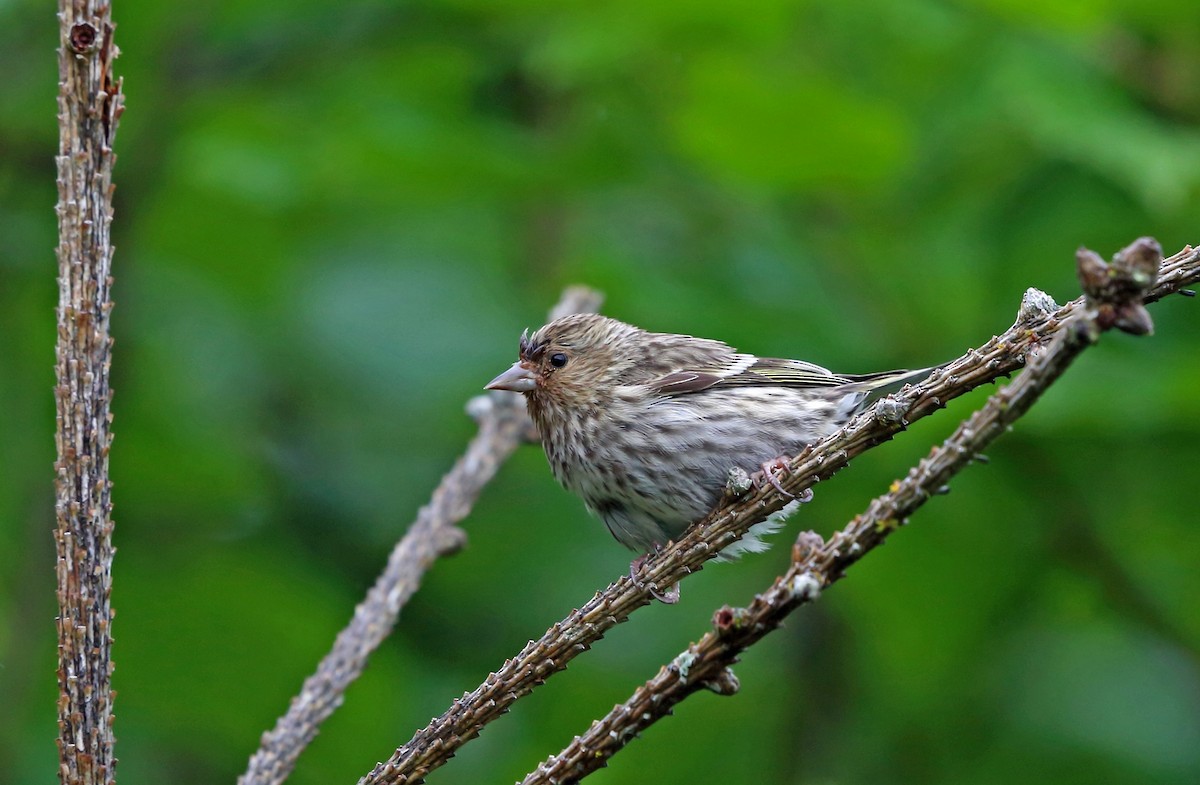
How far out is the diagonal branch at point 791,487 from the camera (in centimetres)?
262

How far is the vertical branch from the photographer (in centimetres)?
261

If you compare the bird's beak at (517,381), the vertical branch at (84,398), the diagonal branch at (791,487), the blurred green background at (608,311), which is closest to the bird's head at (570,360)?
the bird's beak at (517,381)

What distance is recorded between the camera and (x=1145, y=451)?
5.31m

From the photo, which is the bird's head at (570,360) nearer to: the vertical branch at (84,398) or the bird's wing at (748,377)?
the bird's wing at (748,377)

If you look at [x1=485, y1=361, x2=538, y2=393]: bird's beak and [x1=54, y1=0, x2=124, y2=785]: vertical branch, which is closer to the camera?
[x1=54, y1=0, x2=124, y2=785]: vertical branch

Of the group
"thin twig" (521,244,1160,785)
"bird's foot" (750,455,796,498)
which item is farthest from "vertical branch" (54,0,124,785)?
"bird's foot" (750,455,796,498)

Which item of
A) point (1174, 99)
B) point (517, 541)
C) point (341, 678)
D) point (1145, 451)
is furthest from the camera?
point (517, 541)

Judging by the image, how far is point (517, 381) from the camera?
4777mm

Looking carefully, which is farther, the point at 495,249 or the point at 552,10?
the point at 495,249

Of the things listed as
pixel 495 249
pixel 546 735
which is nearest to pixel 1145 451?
pixel 546 735

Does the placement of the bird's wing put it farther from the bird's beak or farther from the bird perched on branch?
the bird's beak

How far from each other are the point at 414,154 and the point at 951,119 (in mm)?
2374

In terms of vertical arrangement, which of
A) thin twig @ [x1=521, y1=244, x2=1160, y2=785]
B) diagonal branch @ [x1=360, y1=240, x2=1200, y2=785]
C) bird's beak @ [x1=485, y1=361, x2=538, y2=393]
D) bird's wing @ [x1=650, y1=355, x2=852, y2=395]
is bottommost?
thin twig @ [x1=521, y1=244, x2=1160, y2=785]

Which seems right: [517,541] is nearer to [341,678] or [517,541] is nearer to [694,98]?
[694,98]
